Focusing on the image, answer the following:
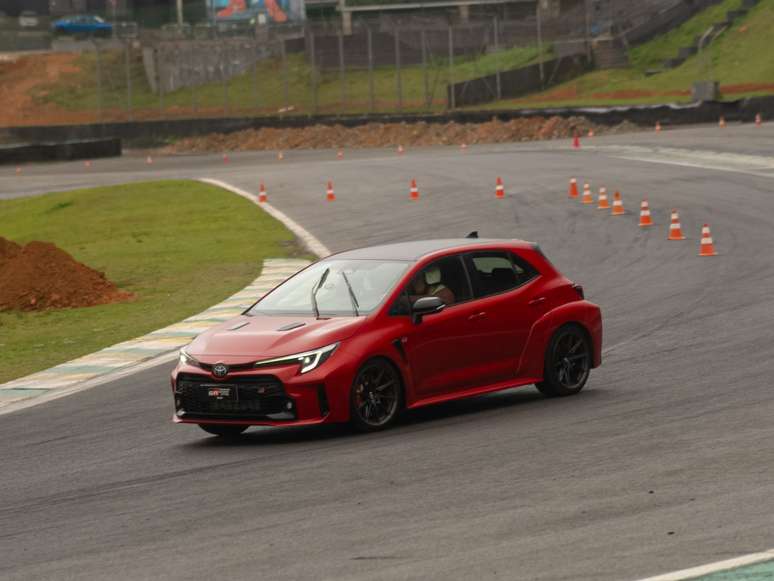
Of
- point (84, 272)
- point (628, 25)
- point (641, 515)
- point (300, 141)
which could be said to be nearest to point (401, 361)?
point (641, 515)

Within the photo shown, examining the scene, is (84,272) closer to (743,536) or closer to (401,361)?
(401,361)

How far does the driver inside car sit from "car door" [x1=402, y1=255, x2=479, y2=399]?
0.04 m

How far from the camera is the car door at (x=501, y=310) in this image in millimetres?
12664

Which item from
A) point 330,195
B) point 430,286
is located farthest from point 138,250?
point 430,286

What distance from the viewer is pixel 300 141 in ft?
232

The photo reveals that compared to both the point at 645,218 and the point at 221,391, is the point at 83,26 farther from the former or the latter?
the point at 221,391

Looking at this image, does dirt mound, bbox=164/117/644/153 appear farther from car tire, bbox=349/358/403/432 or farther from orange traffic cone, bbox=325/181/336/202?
car tire, bbox=349/358/403/432

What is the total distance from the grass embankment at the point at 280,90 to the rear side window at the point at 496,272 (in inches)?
2384

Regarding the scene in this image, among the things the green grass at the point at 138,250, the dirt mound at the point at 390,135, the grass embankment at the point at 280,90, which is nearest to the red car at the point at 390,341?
the green grass at the point at 138,250

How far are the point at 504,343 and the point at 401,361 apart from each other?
50.8 inches

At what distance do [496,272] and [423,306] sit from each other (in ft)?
4.19

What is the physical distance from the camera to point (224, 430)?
12094 mm

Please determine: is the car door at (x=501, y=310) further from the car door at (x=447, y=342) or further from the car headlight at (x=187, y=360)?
the car headlight at (x=187, y=360)

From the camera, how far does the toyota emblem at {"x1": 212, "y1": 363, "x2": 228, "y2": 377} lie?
1149 centimetres
